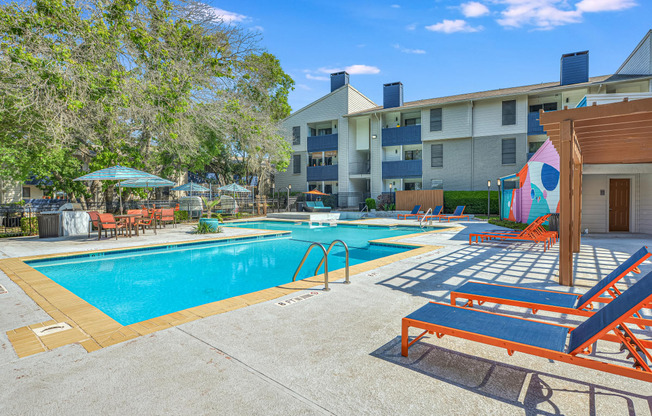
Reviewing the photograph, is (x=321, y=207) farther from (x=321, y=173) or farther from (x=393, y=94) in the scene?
(x=393, y=94)

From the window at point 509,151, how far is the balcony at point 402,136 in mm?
6073

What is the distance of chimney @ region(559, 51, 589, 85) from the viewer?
2208 centimetres

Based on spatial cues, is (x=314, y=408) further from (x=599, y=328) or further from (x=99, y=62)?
(x=99, y=62)

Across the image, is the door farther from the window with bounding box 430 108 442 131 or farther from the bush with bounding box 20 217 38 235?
the bush with bounding box 20 217 38 235

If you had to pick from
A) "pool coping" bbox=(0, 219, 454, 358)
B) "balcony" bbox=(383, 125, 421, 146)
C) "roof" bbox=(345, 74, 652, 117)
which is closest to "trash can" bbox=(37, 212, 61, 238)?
"pool coping" bbox=(0, 219, 454, 358)

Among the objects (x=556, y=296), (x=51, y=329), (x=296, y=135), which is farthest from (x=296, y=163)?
(x=556, y=296)

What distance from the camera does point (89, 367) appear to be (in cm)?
283

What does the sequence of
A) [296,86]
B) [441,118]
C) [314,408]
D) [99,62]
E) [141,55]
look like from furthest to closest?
1. [296,86]
2. [441,118]
3. [141,55]
4. [99,62]
5. [314,408]

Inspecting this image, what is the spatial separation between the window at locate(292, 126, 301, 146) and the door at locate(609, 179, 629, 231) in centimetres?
2412

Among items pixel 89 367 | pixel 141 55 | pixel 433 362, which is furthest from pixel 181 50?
pixel 433 362

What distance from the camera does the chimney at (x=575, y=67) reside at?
22.1 metres

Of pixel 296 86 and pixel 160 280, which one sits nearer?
pixel 160 280

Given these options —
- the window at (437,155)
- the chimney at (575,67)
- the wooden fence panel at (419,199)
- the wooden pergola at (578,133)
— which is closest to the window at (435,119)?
the window at (437,155)

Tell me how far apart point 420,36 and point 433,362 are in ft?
48.0
